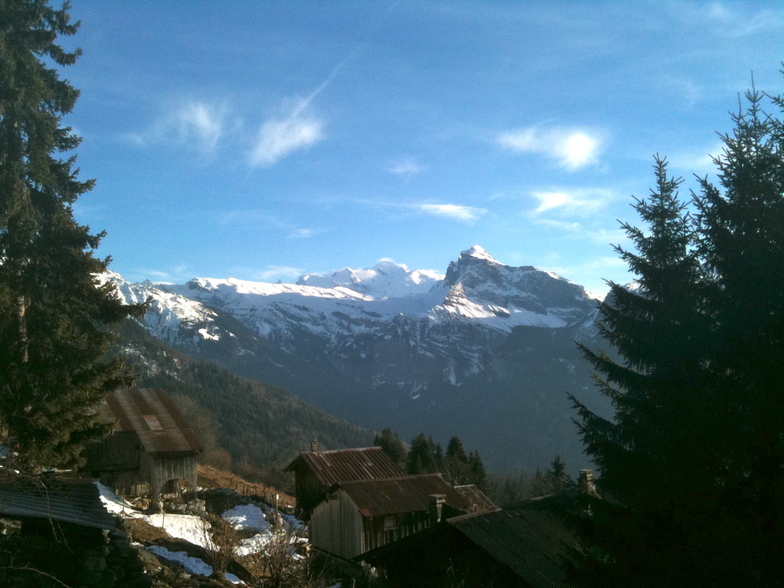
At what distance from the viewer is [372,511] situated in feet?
108

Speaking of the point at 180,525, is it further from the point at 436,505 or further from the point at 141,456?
the point at 436,505

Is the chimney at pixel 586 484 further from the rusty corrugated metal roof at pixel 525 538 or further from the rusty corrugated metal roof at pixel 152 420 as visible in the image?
the rusty corrugated metal roof at pixel 152 420

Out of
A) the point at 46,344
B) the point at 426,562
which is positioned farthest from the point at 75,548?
the point at 426,562

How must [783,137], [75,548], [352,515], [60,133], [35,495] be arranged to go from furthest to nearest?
[352,515]
[60,133]
[783,137]
[35,495]
[75,548]

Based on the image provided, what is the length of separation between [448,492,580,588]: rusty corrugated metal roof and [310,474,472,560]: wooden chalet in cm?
1123

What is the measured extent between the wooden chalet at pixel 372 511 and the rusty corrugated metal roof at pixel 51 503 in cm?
2328

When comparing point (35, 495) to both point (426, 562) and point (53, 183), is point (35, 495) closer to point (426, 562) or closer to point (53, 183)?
point (426, 562)

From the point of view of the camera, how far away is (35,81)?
20.4 m

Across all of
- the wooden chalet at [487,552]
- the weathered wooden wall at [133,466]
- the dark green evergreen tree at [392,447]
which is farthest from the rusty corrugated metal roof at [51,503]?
the dark green evergreen tree at [392,447]

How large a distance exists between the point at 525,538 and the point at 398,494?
17.8 meters

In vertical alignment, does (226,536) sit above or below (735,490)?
below

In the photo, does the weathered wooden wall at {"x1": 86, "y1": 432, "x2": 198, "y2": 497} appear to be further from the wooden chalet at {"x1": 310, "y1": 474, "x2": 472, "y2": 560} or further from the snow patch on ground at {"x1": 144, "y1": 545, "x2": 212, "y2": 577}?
the snow patch on ground at {"x1": 144, "y1": 545, "x2": 212, "y2": 577}

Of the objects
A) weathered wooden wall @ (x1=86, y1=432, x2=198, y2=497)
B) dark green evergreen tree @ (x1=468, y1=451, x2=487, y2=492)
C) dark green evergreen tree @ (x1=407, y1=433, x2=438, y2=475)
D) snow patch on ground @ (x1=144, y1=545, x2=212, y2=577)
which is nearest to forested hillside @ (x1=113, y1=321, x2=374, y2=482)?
dark green evergreen tree @ (x1=407, y1=433, x2=438, y2=475)

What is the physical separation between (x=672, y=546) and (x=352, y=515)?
29.1 metres
